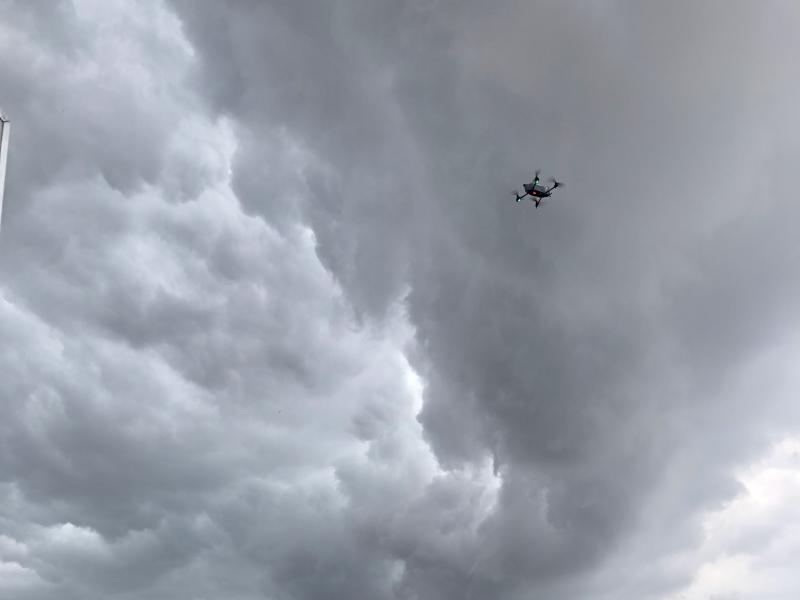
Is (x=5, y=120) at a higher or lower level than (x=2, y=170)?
higher
